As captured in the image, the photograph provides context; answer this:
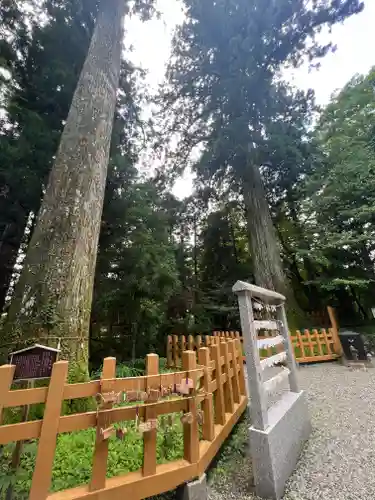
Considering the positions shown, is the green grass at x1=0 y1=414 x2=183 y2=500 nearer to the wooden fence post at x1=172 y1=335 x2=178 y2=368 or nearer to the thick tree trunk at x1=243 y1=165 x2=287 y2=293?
the wooden fence post at x1=172 y1=335 x2=178 y2=368

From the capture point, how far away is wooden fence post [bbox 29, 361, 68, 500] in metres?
1.09

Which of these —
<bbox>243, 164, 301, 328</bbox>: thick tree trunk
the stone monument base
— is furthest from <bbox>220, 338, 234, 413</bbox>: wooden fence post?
<bbox>243, 164, 301, 328</bbox>: thick tree trunk

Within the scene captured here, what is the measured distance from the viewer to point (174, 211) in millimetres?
9945

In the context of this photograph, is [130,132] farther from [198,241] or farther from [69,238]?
[198,241]

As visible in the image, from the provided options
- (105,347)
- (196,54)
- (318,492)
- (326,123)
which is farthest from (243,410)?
(326,123)

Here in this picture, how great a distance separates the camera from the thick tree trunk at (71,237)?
2.49 m

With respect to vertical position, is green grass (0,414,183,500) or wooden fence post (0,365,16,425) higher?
wooden fence post (0,365,16,425)

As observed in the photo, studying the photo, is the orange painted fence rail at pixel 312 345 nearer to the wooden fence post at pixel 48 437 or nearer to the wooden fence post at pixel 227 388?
the wooden fence post at pixel 227 388

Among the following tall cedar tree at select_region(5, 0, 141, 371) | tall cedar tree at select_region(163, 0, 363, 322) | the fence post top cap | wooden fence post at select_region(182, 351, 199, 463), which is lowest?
wooden fence post at select_region(182, 351, 199, 463)

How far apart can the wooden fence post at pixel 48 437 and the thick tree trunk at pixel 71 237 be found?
4.58ft

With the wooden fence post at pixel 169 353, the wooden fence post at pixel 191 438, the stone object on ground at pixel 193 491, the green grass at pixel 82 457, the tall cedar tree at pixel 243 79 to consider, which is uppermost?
the tall cedar tree at pixel 243 79

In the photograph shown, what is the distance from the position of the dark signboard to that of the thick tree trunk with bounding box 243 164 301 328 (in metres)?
6.64

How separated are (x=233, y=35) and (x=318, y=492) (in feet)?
31.3

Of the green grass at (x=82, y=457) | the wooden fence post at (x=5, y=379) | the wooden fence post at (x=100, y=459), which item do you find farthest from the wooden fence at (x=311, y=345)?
the wooden fence post at (x=5, y=379)
